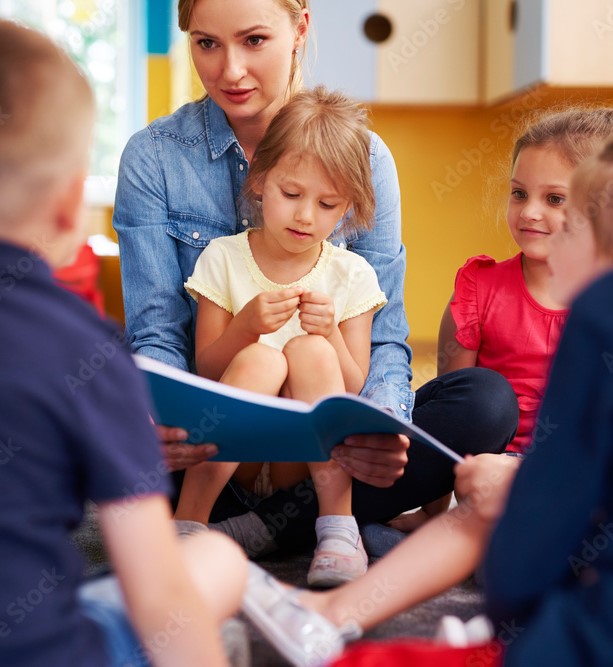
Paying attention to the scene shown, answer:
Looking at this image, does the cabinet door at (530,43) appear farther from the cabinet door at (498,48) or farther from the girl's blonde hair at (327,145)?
the girl's blonde hair at (327,145)

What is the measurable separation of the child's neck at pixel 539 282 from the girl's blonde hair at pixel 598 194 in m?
0.75

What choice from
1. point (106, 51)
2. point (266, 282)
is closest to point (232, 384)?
point (266, 282)

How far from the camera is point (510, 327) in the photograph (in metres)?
1.54

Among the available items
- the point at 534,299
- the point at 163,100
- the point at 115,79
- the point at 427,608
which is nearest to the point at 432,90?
the point at 534,299

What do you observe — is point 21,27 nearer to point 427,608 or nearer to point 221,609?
point 221,609

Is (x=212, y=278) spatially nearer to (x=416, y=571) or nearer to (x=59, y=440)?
(x=416, y=571)

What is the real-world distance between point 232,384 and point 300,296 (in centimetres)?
15

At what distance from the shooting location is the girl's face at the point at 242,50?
1.37 m

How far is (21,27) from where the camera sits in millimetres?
678

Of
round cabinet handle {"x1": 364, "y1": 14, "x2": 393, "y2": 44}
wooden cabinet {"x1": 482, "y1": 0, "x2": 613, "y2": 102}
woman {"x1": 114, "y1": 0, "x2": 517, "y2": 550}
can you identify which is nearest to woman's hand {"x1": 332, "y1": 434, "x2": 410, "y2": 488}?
woman {"x1": 114, "y1": 0, "x2": 517, "y2": 550}

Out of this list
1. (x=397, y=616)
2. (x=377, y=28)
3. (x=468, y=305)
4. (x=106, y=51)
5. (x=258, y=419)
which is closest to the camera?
(x=258, y=419)

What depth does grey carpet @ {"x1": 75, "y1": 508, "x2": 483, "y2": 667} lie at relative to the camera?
100 cm

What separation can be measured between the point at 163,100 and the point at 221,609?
3.61 m

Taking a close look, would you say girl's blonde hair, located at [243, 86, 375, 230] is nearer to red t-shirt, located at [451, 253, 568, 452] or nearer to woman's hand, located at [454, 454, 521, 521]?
red t-shirt, located at [451, 253, 568, 452]
